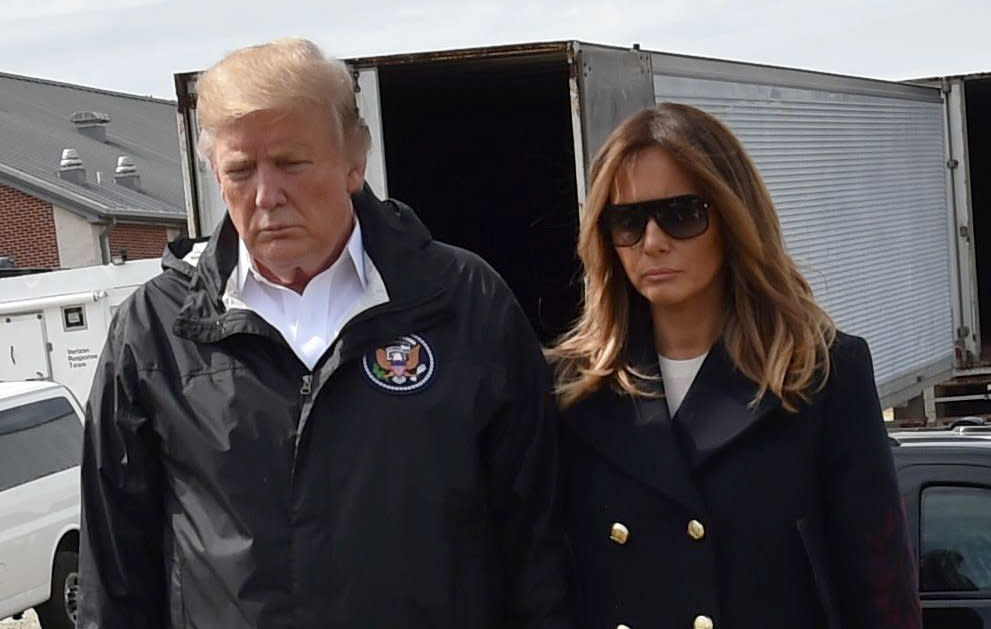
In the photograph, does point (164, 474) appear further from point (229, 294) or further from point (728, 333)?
point (728, 333)

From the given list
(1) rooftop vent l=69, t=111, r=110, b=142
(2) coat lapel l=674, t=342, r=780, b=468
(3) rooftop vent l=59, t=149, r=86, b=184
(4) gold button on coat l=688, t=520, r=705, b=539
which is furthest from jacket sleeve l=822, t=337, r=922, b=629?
(1) rooftop vent l=69, t=111, r=110, b=142

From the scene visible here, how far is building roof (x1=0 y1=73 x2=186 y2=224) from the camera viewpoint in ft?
107

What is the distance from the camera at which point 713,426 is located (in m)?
3.00

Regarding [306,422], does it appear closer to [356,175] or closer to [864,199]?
[356,175]

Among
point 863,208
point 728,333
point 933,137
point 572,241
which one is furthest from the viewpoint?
point 933,137

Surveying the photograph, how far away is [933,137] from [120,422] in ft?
35.8

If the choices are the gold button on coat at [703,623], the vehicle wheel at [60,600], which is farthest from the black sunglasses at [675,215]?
the vehicle wheel at [60,600]

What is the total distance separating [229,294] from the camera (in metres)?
2.91

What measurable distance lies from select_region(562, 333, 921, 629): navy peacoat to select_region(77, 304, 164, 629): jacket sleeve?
0.82m

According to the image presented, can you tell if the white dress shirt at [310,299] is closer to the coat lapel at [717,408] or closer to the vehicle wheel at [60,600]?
the coat lapel at [717,408]

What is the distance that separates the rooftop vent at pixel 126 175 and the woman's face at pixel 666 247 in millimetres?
34288

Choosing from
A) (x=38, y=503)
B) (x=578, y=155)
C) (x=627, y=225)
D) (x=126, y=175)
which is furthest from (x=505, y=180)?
(x=126, y=175)

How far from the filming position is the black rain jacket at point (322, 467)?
2787 mm

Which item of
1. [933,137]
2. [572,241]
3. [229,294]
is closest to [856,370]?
[229,294]
